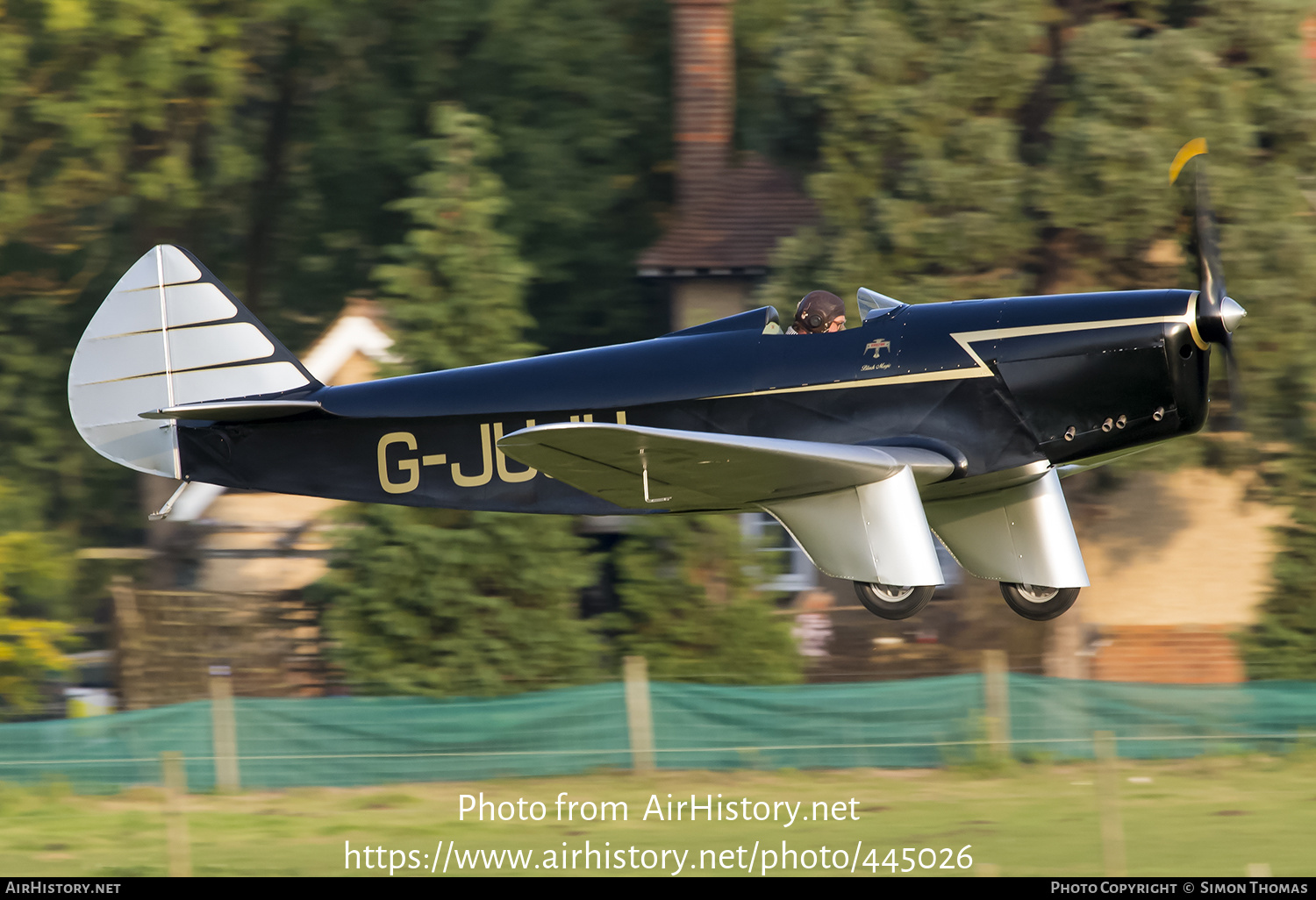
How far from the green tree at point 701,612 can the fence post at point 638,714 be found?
3170 millimetres

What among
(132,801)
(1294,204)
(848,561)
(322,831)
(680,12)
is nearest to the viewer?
(848,561)

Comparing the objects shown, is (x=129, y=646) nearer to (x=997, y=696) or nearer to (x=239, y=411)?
(x=239, y=411)

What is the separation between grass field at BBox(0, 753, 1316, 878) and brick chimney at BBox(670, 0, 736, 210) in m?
12.1

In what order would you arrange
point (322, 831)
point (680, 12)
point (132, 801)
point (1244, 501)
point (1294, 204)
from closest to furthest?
point (322, 831) < point (132, 801) < point (1294, 204) < point (1244, 501) < point (680, 12)

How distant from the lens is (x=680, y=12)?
22.7m

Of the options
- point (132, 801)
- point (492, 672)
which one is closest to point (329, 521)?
point (492, 672)

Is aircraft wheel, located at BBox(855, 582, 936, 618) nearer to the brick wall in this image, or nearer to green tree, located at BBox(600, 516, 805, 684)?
green tree, located at BBox(600, 516, 805, 684)

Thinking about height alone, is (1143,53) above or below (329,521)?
above

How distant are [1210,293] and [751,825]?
17.4 ft

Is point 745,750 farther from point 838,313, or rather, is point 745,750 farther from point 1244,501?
point 1244,501

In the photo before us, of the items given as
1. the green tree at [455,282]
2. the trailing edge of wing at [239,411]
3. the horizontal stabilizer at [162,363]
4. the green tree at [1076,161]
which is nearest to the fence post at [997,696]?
the green tree at [1076,161]

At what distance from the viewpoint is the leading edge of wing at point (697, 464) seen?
778 centimetres

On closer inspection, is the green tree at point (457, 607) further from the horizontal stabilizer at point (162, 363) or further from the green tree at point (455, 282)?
the horizontal stabilizer at point (162, 363)

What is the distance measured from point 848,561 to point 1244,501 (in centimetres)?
1036
